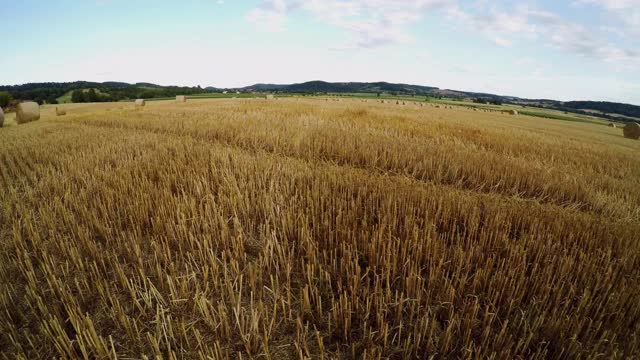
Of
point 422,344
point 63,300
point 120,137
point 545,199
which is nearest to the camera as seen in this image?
point 422,344

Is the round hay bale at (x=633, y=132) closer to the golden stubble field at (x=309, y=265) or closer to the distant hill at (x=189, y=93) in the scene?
the golden stubble field at (x=309, y=265)

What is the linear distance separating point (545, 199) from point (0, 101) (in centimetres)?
7086

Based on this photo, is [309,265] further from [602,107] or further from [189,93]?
[602,107]

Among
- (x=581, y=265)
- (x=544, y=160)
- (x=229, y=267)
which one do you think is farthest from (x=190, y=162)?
(x=544, y=160)

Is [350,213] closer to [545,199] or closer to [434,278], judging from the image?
[434,278]

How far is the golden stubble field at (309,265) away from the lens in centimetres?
180

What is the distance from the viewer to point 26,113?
20.3 metres

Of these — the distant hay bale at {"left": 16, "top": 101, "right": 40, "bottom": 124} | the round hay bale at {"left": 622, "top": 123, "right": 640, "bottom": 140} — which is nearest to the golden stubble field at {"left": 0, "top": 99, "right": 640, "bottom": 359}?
the distant hay bale at {"left": 16, "top": 101, "right": 40, "bottom": 124}

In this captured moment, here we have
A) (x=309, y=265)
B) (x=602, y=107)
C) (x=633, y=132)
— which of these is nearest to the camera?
(x=309, y=265)

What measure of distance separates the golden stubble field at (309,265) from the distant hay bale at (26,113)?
791 inches

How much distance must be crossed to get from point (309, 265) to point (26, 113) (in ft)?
87.3

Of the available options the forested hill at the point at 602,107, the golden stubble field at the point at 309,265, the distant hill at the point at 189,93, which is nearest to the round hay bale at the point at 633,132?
the golden stubble field at the point at 309,265

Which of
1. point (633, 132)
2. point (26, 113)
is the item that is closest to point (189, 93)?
point (26, 113)

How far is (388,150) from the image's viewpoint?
616cm
